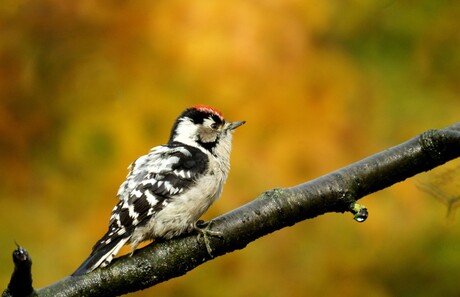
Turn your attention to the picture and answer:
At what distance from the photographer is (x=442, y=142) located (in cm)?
311

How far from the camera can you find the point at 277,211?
3299 mm

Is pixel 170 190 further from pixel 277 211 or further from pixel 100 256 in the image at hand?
pixel 277 211

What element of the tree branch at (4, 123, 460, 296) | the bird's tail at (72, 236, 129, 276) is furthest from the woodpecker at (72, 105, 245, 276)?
the tree branch at (4, 123, 460, 296)

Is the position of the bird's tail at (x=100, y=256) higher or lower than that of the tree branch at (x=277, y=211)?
higher

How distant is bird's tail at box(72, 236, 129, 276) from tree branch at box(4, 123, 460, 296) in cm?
5

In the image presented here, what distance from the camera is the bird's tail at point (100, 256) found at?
328 cm

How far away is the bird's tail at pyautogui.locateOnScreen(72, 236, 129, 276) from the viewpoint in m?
3.28

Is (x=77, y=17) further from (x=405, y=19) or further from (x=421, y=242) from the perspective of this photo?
(x=421, y=242)

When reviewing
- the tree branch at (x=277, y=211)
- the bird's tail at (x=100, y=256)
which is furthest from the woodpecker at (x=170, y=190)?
the tree branch at (x=277, y=211)

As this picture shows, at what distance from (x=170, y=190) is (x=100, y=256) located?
81 cm

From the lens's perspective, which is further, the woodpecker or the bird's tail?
the woodpecker

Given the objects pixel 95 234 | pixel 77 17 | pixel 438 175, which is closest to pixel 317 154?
pixel 95 234

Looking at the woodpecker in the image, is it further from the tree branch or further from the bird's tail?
the tree branch

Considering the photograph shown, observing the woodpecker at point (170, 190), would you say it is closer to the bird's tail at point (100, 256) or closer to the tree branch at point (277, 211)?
the bird's tail at point (100, 256)
